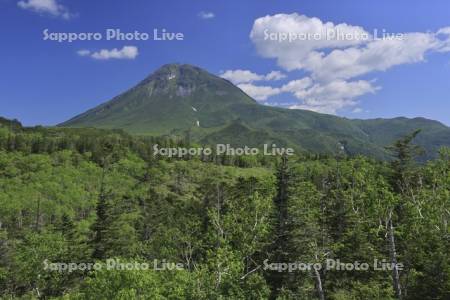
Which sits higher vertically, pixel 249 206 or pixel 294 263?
pixel 249 206

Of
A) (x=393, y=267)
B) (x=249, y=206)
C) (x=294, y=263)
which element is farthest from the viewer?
(x=249, y=206)

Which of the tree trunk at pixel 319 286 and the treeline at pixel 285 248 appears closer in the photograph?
the treeline at pixel 285 248

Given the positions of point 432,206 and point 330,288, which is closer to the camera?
point 432,206

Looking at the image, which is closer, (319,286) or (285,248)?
(319,286)

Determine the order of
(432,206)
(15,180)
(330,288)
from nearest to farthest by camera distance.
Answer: (432,206) < (330,288) < (15,180)

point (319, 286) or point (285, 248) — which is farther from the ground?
Result: point (285, 248)

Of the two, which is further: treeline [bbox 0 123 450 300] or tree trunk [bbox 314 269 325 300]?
tree trunk [bbox 314 269 325 300]

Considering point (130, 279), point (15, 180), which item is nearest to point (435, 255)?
point (130, 279)

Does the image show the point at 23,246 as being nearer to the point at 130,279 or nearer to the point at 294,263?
the point at 130,279

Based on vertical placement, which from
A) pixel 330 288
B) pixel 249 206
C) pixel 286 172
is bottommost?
pixel 330 288

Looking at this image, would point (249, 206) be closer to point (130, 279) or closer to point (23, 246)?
point (130, 279)
